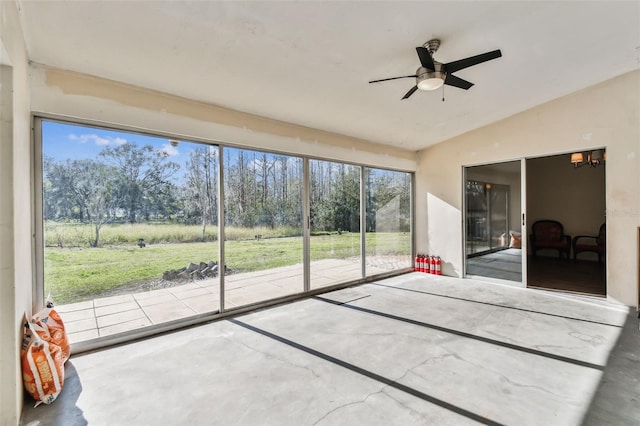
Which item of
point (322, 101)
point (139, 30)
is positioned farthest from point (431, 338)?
point (139, 30)

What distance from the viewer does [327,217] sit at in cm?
505

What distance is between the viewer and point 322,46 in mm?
2797

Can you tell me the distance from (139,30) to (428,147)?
5513mm

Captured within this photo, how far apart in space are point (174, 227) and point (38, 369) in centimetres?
174

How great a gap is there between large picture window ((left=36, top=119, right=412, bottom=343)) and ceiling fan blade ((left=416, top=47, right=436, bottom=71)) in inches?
93.9

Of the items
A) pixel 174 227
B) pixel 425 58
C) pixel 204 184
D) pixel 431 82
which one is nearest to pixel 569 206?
pixel 431 82

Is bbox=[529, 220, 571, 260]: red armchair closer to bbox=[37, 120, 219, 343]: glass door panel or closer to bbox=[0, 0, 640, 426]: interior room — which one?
bbox=[0, 0, 640, 426]: interior room

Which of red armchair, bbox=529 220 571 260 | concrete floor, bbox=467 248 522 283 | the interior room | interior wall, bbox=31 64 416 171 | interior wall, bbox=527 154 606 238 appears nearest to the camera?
the interior room

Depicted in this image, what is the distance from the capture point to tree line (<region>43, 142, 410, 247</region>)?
294 centimetres

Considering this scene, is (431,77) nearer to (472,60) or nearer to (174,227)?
(472,60)

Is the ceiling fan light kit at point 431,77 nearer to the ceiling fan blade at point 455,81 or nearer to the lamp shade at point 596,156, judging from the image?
the ceiling fan blade at point 455,81

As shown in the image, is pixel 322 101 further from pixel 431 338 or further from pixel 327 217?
pixel 431 338

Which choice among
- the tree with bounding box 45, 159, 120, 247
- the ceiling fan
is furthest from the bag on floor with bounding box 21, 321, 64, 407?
the ceiling fan

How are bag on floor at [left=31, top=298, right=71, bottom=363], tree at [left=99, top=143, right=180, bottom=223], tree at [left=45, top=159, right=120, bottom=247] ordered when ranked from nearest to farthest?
bag on floor at [left=31, top=298, right=71, bottom=363]
tree at [left=45, top=159, right=120, bottom=247]
tree at [left=99, top=143, right=180, bottom=223]
